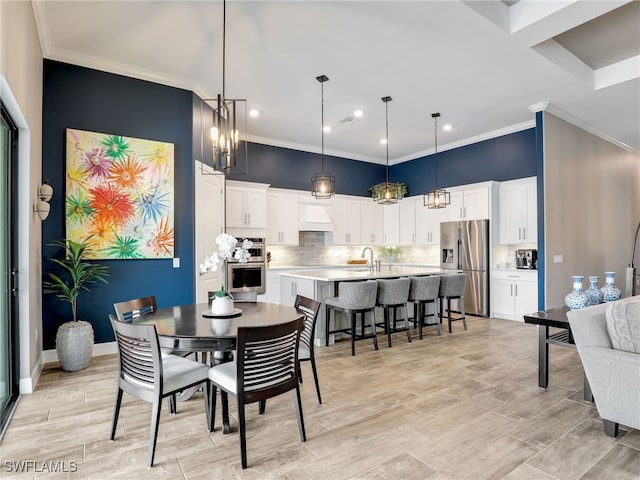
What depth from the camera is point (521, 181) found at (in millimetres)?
6242

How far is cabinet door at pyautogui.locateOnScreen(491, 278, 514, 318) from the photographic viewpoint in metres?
6.27

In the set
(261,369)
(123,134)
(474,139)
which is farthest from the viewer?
(474,139)

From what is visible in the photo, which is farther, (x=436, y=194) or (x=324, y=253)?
(x=324, y=253)

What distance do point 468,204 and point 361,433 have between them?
17.6 feet

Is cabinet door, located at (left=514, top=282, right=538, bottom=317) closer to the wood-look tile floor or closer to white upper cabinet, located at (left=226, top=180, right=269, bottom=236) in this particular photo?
the wood-look tile floor

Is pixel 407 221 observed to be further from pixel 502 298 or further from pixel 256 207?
pixel 256 207

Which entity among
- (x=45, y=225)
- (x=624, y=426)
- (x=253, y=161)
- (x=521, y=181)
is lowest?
(x=624, y=426)

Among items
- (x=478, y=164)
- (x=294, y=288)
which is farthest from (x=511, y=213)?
(x=294, y=288)

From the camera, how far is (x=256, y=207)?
663 cm

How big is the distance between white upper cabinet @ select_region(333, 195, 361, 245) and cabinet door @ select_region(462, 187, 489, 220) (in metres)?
2.25

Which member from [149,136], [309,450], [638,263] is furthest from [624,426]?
[638,263]

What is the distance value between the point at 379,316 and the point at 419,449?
319cm

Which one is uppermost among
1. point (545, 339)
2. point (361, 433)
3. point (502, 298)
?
point (545, 339)

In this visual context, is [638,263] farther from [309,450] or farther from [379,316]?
[309,450]
